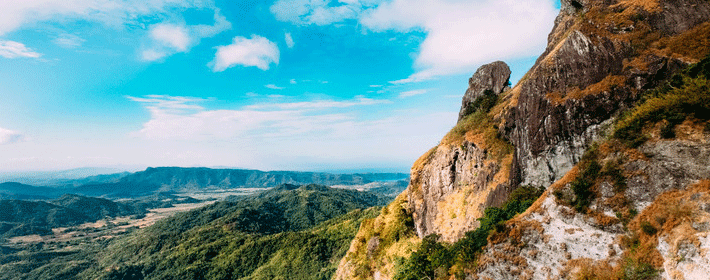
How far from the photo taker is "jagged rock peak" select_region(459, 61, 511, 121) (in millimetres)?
50888

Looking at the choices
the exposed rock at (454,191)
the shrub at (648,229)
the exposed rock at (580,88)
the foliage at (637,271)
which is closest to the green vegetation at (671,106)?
the exposed rock at (580,88)

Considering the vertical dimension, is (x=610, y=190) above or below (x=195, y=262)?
above

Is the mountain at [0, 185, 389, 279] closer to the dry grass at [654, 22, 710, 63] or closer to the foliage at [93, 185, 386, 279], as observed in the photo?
the foliage at [93, 185, 386, 279]

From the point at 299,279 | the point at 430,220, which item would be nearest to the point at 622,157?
the point at 430,220

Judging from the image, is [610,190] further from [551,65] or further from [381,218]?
[381,218]

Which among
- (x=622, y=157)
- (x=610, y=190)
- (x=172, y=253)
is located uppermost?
(x=622, y=157)

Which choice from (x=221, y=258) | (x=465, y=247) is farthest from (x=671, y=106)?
(x=221, y=258)

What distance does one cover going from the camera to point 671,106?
20203 millimetres

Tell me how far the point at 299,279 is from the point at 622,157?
113289 millimetres

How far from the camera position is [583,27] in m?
29.1

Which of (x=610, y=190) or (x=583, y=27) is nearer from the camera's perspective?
(x=610, y=190)

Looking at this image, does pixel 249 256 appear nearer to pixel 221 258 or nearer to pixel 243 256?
pixel 243 256

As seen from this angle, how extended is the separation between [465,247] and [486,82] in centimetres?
3653

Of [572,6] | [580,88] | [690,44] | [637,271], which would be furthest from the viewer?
[572,6]
